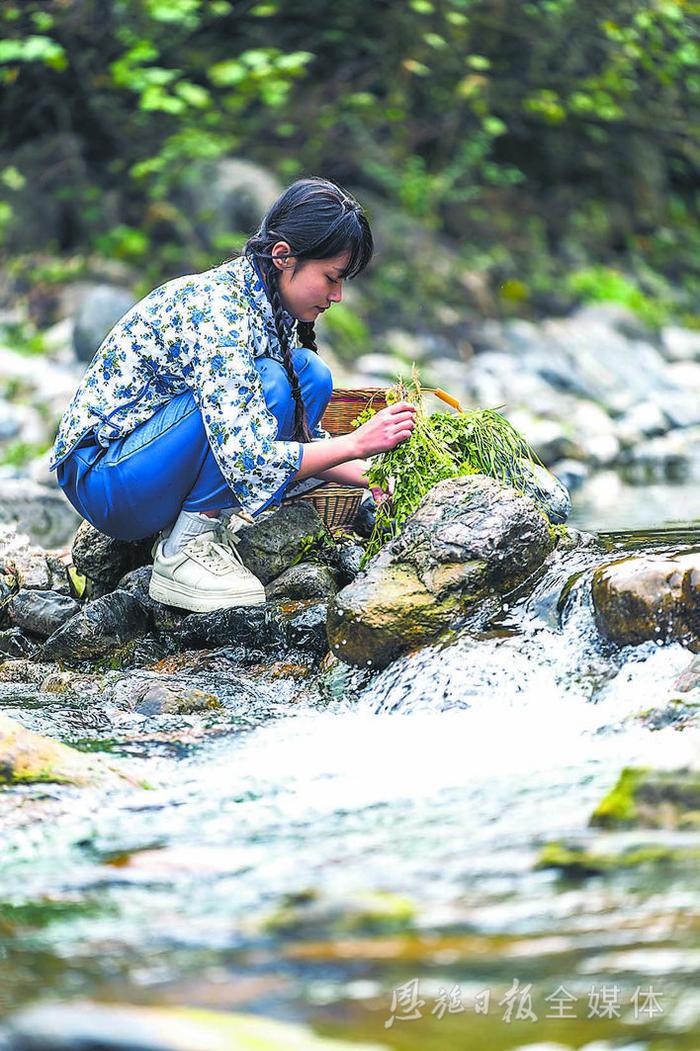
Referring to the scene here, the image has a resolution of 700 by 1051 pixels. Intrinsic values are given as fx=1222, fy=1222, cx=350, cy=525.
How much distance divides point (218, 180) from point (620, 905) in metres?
8.55

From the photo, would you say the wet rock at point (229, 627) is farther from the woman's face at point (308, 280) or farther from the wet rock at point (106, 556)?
the woman's face at point (308, 280)

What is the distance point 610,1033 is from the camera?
146cm

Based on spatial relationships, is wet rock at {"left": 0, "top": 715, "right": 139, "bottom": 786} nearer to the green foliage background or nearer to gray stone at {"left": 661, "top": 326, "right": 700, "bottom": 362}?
the green foliage background

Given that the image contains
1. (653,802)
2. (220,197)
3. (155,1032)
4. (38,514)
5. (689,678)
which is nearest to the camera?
(155,1032)

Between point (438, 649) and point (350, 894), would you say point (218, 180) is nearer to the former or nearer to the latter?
point (438, 649)

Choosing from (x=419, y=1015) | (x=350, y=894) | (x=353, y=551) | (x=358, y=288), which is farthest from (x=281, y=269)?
(x=358, y=288)

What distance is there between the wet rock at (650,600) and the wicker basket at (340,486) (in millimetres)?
934

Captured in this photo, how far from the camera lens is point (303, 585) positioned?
11.0ft

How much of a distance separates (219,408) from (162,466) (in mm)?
245

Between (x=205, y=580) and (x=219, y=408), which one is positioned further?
(x=205, y=580)

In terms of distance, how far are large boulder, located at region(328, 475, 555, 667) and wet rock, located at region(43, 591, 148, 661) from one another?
0.63 m

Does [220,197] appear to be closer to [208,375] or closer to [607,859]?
[208,375]

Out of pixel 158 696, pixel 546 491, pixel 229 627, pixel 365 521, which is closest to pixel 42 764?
pixel 158 696

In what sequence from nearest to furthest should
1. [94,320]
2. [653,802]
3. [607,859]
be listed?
[607,859], [653,802], [94,320]
